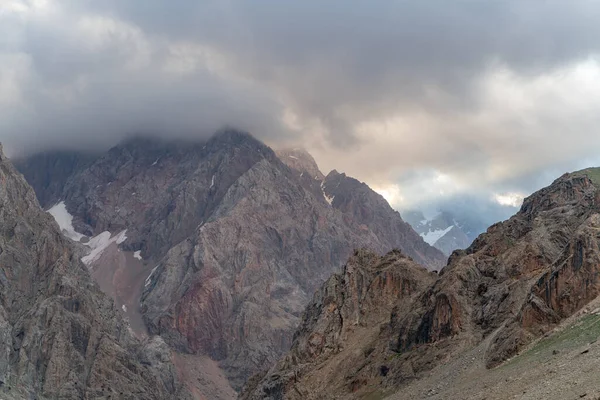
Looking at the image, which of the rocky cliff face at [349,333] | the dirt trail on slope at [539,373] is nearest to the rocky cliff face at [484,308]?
the rocky cliff face at [349,333]

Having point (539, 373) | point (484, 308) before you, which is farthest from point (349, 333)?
point (539, 373)

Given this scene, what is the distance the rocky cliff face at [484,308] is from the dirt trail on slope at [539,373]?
12.3 ft

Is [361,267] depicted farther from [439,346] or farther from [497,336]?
[497,336]

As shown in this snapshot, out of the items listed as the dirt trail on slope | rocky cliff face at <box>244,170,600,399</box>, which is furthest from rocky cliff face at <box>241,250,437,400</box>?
the dirt trail on slope

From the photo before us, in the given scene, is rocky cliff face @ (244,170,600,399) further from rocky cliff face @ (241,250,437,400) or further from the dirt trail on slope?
the dirt trail on slope

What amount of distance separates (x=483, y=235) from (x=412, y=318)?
33.2m

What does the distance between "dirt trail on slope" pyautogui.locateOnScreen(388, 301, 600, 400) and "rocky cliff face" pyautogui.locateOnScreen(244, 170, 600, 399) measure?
A: 12.3 ft

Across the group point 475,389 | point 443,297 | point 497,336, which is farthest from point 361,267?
point 475,389

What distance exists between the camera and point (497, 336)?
258 ft

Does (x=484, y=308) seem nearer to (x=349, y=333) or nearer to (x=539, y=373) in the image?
(x=349, y=333)

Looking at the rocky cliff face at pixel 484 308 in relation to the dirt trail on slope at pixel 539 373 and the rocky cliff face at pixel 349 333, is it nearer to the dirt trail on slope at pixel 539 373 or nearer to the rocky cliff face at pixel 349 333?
the rocky cliff face at pixel 349 333

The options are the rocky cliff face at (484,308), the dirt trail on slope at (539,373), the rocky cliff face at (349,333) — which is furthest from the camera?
the rocky cliff face at (349,333)

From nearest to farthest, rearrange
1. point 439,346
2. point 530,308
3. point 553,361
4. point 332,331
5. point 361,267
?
point 553,361
point 530,308
point 439,346
point 332,331
point 361,267

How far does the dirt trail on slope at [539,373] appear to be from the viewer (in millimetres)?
45812
